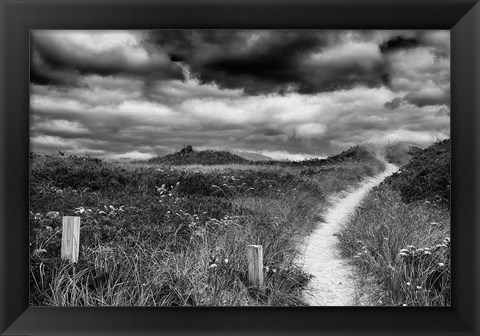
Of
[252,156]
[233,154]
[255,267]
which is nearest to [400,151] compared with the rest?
[252,156]

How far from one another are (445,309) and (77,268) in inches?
96.7

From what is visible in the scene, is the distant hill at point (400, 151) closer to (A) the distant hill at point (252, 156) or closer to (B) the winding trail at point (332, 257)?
(B) the winding trail at point (332, 257)

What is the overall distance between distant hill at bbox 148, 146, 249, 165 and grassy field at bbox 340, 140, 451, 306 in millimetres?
1136

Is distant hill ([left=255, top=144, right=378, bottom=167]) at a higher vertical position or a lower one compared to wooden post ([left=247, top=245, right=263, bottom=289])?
higher

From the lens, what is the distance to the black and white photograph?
2.57 meters

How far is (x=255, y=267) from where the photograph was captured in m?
2.61

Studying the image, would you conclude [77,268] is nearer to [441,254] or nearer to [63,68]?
[63,68]

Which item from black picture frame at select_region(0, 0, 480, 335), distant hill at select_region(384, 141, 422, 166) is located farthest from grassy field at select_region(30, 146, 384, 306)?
black picture frame at select_region(0, 0, 480, 335)

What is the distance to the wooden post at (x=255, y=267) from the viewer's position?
2.60 m

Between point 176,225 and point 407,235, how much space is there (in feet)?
6.20

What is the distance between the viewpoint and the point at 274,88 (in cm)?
274

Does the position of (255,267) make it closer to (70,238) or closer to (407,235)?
(407,235)

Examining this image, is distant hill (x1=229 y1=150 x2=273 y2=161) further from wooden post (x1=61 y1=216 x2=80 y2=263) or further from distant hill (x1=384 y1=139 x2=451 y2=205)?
wooden post (x1=61 y1=216 x2=80 y2=263)
